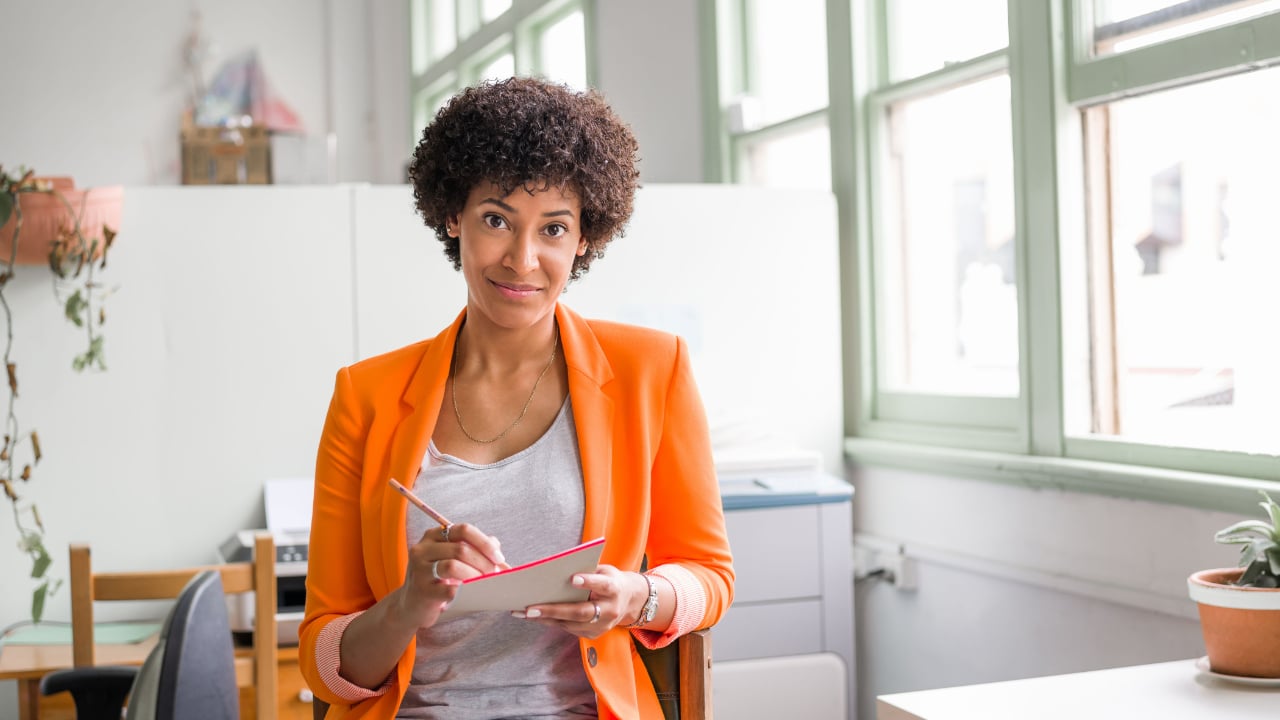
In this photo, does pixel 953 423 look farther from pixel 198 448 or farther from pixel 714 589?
pixel 198 448

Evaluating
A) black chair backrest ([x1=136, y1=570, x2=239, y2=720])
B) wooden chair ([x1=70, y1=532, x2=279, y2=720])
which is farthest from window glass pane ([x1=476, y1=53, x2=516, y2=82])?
black chair backrest ([x1=136, y1=570, x2=239, y2=720])

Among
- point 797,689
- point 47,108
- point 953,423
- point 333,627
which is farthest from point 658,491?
point 47,108

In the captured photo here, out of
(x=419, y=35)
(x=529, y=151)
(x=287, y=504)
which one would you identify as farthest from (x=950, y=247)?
(x=419, y=35)

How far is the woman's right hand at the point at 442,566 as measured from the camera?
4.22 feet

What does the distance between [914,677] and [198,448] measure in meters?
1.79

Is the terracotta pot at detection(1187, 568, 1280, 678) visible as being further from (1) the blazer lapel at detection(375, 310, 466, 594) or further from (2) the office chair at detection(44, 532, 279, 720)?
(2) the office chair at detection(44, 532, 279, 720)

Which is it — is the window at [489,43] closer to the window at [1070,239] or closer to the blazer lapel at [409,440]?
the window at [1070,239]

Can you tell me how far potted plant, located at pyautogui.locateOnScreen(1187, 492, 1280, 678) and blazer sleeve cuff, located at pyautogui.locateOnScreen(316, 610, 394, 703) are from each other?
1.09 m

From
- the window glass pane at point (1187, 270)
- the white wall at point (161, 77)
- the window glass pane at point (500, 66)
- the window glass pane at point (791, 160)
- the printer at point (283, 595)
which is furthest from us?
the white wall at point (161, 77)

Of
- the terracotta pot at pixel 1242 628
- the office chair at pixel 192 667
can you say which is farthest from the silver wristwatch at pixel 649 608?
the terracotta pot at pixel 1242 628

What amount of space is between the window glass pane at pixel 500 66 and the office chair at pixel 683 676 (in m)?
4.53

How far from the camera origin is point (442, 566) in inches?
51.1

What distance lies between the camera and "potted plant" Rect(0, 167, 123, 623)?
2.62 metres

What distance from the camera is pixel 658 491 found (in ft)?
5.16
